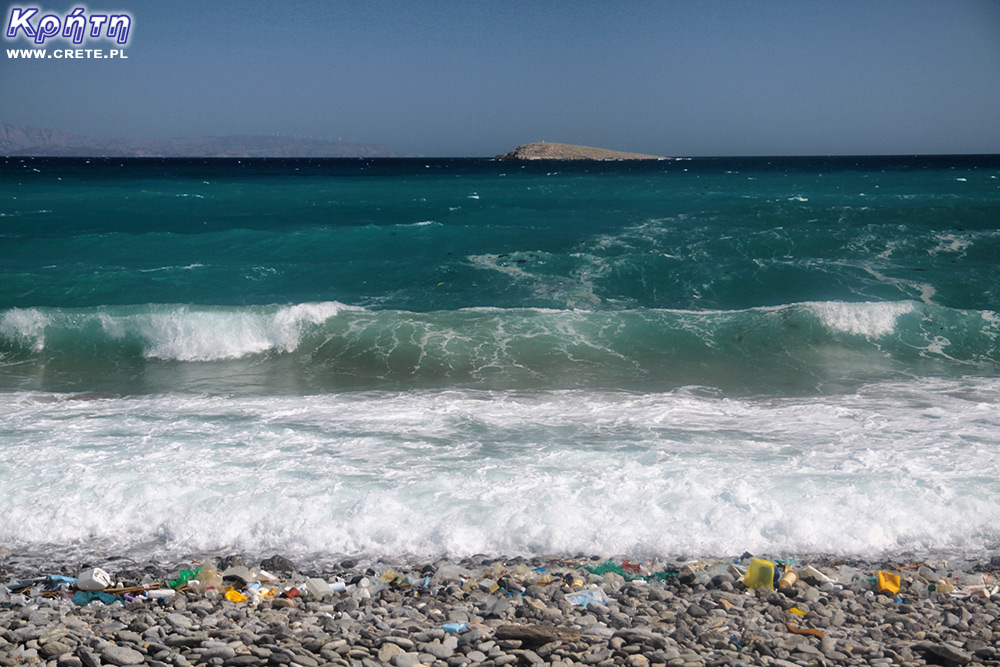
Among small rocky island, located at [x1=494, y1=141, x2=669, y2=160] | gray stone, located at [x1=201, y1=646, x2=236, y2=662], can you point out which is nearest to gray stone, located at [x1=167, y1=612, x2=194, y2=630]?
gray stone, located at [x1=201, y1=646, x2=236, y2=662]

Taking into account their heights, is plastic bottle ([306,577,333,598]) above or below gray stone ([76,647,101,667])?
below

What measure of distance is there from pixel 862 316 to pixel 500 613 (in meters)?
12.2

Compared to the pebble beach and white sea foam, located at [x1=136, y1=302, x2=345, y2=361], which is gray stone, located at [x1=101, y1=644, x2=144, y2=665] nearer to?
the pebble beach

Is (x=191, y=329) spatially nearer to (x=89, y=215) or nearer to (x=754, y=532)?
(x=754, y=532)

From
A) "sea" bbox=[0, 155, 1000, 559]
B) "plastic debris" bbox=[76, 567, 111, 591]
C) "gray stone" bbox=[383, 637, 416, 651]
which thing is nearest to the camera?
"gray stone" bbox=[383, 637, 416, 651]

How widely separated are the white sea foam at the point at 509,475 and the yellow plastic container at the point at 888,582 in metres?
0.75

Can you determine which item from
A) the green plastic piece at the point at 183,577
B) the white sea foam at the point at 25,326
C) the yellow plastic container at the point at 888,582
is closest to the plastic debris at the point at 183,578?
the green plastic piece at the point at 183,577

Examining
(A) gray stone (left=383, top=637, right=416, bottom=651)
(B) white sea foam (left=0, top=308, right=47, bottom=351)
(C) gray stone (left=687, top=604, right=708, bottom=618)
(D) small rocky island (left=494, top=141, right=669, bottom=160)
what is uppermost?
(D) small rocky island (left=494, top=141, right=669, bottom=160)

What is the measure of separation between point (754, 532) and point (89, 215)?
35.0m

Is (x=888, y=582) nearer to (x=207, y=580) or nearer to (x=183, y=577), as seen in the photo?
(x=207, y=580)

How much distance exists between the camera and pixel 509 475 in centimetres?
721

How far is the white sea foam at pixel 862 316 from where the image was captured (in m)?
13.9

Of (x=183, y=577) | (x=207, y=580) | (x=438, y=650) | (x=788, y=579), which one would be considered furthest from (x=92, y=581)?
(x=788, y=579)

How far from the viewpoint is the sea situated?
627cm
